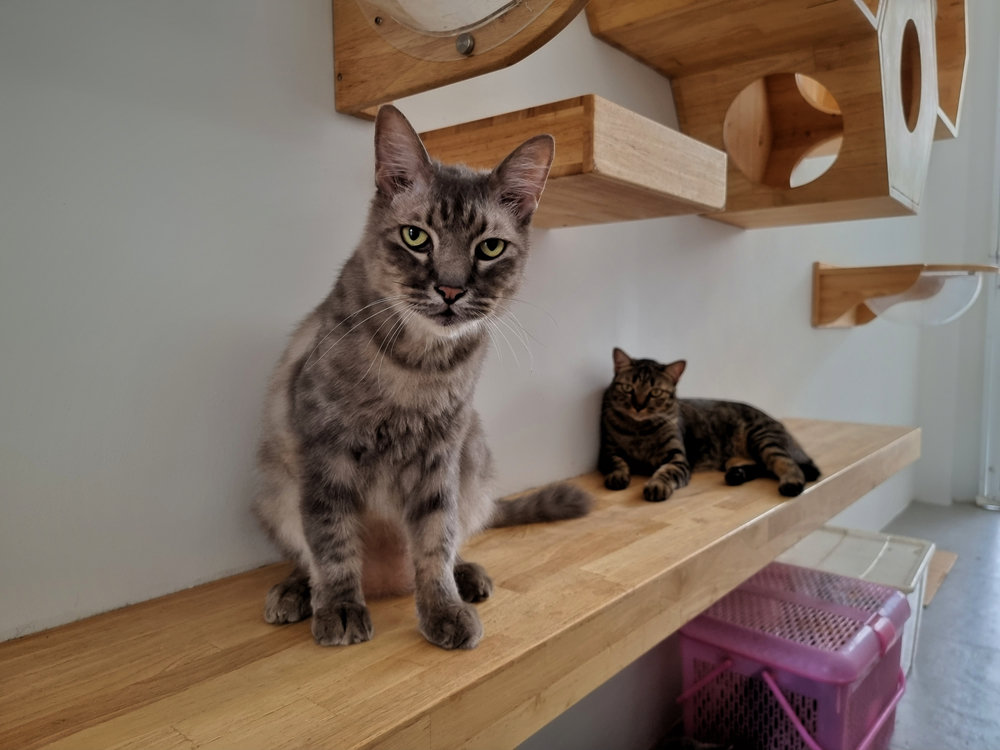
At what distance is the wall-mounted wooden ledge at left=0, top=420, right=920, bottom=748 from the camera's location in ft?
1.87

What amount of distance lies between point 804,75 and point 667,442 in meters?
0.93

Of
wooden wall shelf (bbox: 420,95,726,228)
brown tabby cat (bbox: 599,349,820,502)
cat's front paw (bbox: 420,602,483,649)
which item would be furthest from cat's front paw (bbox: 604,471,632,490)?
cat's front paw (bbox: 420,602,483,649)

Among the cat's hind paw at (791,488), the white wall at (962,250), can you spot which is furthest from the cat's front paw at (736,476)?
the white wall at (962,250)

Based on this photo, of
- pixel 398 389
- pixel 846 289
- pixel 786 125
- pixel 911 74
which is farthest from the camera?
pixel 846 289

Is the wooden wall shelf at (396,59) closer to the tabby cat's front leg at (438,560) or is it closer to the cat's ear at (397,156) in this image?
the cat's ear at (397,156)

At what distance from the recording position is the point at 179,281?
83 cm

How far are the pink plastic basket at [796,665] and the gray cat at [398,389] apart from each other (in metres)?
0.88

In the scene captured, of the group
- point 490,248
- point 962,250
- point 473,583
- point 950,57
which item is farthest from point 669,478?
point 962,250

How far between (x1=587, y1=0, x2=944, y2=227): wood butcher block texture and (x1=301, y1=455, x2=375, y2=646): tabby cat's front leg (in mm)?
1123

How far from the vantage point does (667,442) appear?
1.50m

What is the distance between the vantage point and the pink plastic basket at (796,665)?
4.43 ft

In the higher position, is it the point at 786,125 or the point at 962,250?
the point at 786,125

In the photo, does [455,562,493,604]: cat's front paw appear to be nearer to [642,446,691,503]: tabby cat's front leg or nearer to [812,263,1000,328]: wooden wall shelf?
[642,446,691,503]: tabby cat's front leg

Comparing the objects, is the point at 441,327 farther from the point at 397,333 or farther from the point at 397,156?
the point at 397,156
